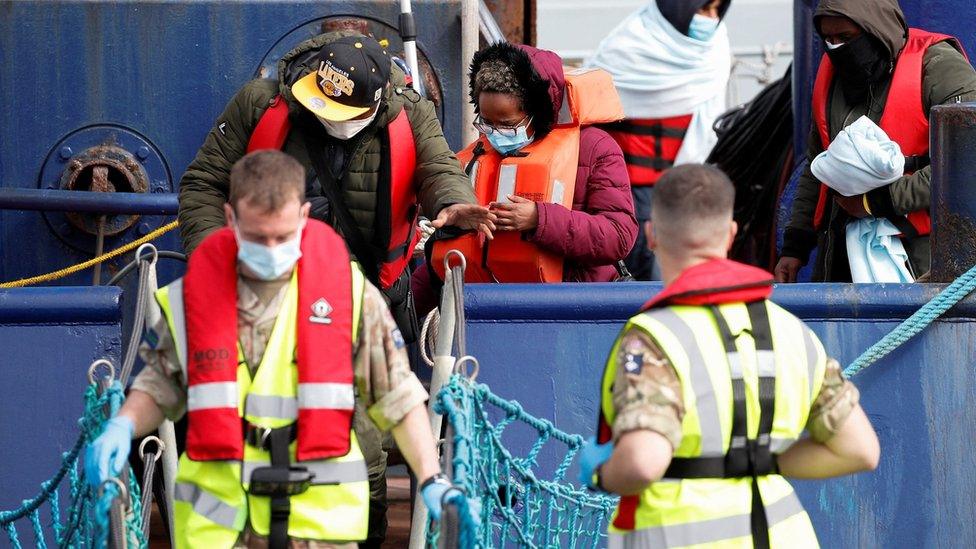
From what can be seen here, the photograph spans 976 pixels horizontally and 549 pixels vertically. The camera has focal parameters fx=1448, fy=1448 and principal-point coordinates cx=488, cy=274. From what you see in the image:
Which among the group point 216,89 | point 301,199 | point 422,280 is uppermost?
point 216,89

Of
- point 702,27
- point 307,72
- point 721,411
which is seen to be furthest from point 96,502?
point 702,27

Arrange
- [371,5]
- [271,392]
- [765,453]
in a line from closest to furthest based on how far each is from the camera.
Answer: [765,453]
[271,392]
[371,5]

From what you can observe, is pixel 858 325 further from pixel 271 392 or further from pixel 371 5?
pixel 371 5

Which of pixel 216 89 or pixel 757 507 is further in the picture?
pixel 216 89

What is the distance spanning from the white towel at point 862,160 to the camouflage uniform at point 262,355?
2.52 m

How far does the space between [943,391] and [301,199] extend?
9.30ft

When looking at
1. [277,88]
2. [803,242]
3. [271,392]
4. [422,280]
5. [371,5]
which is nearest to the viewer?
[271,392]

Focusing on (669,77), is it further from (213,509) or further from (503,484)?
(213,509)

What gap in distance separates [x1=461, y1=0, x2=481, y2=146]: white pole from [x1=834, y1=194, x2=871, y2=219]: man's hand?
209 centimetres

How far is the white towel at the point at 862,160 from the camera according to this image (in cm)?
540

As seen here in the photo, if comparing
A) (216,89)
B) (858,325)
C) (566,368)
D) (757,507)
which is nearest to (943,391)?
(858,325)

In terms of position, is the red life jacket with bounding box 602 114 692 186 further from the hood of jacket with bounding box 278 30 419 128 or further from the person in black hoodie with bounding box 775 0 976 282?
the hood of jacket with bounding box 278 30 419 128

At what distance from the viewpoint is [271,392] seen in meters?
3.41

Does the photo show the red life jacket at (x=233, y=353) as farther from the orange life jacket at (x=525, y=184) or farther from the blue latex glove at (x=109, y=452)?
the orange life jacket at (x=525, y=184)
